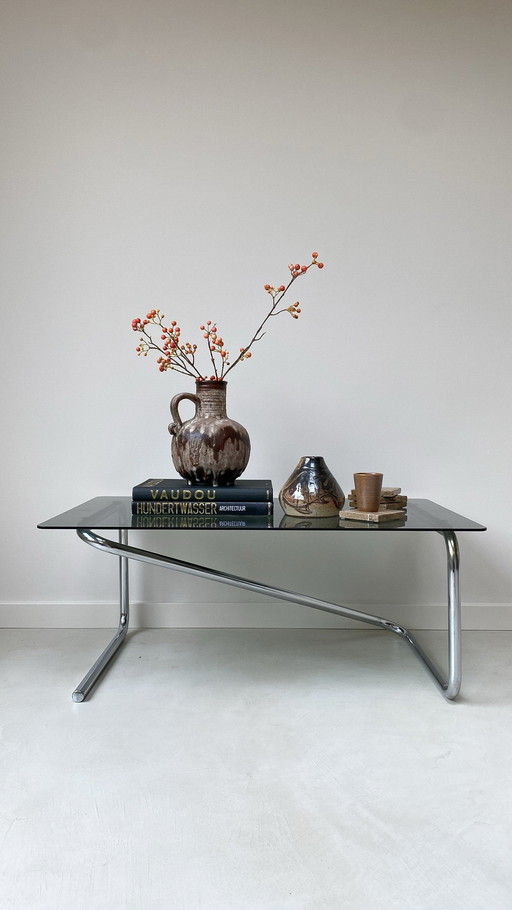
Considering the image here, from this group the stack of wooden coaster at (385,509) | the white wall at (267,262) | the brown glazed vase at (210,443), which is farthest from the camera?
the white wall at (267,262)

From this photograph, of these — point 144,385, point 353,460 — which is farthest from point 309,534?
point 144,385

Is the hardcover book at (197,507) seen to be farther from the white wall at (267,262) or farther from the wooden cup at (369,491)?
the white wall at (267,262)

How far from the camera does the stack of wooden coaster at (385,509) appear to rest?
181 cm

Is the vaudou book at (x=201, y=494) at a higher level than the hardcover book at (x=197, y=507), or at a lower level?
higher

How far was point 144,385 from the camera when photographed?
238cm

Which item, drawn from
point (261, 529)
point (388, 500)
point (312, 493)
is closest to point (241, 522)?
point (261, 529)

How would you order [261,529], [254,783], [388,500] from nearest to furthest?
1. [254,783]
2. [261,529]
3. [388,500]

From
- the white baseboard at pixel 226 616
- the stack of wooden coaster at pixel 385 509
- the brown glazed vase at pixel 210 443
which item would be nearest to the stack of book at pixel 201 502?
Result: the brown glazed vase at pixel 210 443

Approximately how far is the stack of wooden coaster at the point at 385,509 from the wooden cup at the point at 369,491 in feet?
0.07

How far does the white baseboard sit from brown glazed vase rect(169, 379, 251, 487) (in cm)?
60

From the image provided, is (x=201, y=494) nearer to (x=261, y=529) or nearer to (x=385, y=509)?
(x=261, y=529)

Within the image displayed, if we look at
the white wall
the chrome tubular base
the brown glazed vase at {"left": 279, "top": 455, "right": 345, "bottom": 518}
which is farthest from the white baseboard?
the brown glazed vase at {"left": 279, "top": 455, "right": 345, "bottom": 518}

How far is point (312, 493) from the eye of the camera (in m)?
1.89

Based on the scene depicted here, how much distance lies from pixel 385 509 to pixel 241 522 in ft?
1.47
